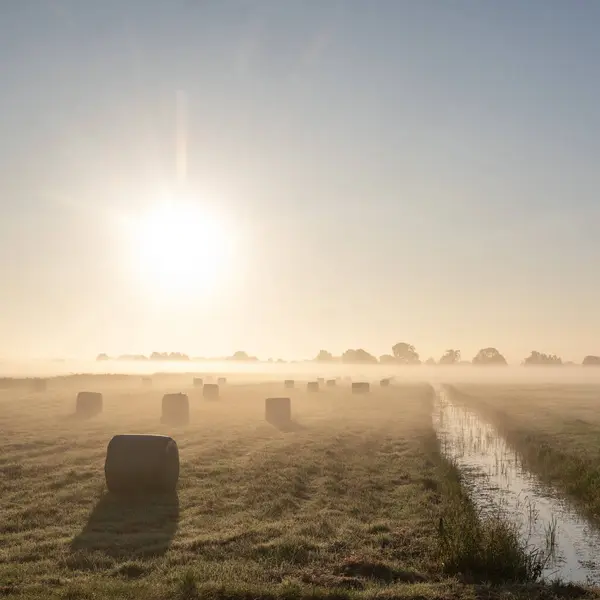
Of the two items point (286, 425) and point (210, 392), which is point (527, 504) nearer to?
point (286, 425)

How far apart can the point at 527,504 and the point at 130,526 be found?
460 inches

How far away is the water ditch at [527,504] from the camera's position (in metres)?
12.8

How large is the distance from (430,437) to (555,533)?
15621 mm

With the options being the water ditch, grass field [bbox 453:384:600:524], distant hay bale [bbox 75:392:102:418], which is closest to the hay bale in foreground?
grass field [bbox 453:384:600:524]

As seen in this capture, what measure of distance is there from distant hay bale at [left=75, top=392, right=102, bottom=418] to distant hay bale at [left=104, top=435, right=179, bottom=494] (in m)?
22.0

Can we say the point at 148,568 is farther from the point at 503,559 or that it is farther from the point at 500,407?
the point at 500,407

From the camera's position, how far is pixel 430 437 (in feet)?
100

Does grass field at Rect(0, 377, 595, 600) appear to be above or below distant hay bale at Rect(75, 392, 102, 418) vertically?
below

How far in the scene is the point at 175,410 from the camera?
34.0 meters

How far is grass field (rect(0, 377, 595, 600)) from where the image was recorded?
10.5 m

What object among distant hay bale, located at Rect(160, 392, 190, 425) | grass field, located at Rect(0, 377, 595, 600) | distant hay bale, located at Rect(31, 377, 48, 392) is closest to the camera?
grass field, located at Rect(0, 377, 595, 600)

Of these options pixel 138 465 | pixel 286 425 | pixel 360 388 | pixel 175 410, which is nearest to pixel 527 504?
pixel 138 465

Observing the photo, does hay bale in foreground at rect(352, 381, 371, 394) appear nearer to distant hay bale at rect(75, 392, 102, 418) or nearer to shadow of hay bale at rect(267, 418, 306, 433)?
shadow of hay bale at rect(267, 418, 306, 433)

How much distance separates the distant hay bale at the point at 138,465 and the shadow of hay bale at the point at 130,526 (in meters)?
0.34
